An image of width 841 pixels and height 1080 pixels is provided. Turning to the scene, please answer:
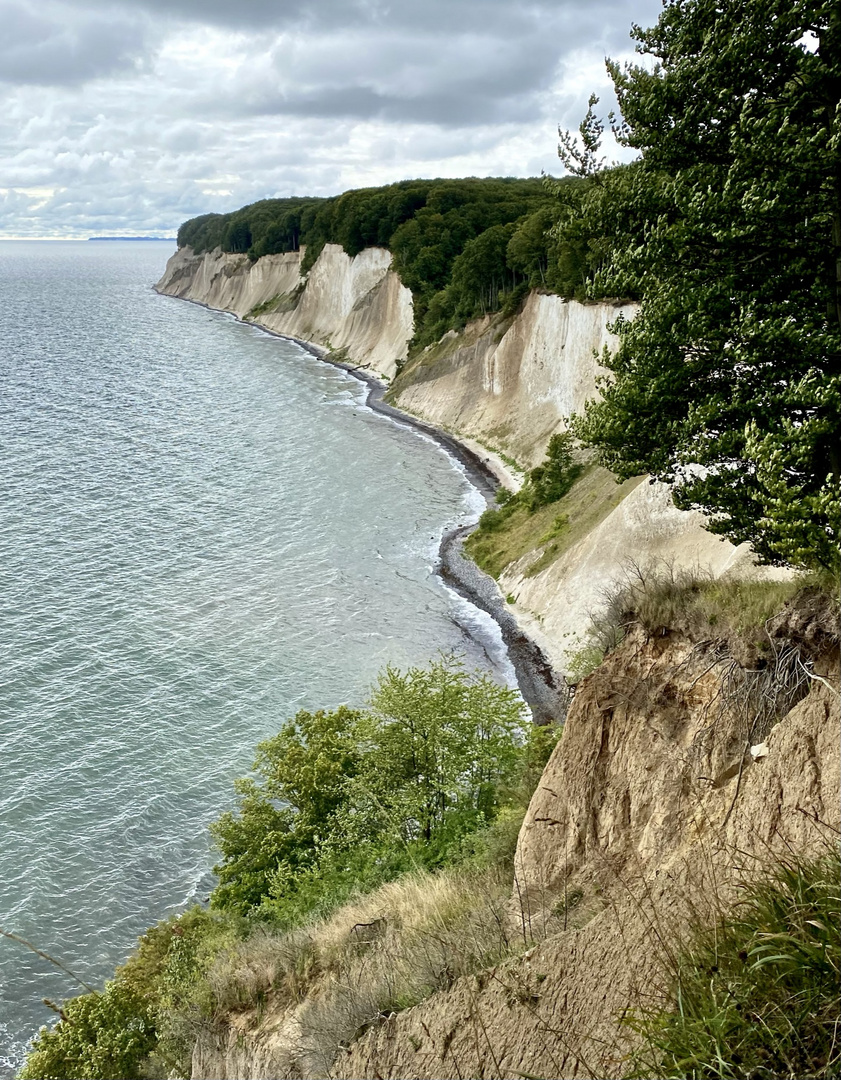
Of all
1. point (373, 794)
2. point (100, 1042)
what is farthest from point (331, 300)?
point (100, 1042)

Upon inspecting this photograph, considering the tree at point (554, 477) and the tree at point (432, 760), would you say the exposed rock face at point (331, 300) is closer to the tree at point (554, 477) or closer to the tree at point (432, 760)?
the tree at point (554, 477)

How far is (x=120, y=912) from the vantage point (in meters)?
23.2

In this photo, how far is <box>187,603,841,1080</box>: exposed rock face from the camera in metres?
7.34

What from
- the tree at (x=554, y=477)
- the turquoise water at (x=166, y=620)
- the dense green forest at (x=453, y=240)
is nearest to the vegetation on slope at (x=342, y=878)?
the turquoise water at (x=166, y=620)

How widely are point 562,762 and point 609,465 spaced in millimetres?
4765

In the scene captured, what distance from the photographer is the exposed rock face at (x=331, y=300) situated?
99.3 m

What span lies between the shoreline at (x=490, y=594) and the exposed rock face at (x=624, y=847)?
15.9 m

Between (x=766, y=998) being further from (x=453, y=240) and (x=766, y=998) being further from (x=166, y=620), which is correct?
(x=453, y=240)

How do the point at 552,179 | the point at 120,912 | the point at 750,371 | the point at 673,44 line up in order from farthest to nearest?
the point at 120,912
the point at 552,179
the point at 750,371
the point at 673,44

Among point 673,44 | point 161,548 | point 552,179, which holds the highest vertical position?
point 673,44

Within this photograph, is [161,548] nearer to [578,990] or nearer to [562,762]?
[562,762]

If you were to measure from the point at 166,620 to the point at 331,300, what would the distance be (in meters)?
89.8

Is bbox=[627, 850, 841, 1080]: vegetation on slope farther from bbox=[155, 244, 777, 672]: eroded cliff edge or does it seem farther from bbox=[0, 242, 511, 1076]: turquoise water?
bbox=[0, 242, 511, 1076]: turquoise water

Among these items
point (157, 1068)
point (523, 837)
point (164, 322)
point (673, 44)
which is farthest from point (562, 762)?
point (164, 322)
